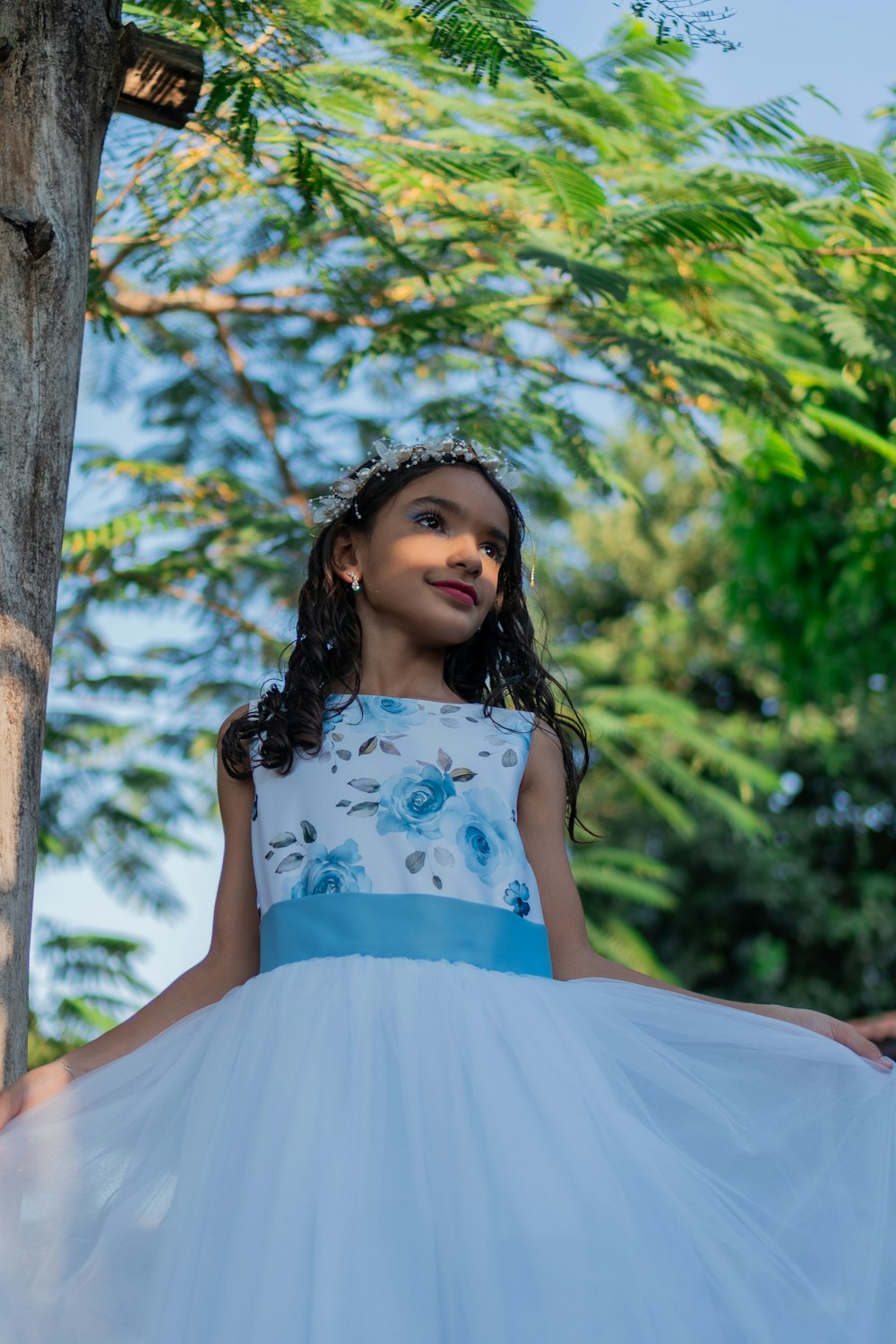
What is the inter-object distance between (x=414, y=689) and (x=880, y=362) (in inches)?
69.5

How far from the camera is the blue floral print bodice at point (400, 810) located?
2516mm

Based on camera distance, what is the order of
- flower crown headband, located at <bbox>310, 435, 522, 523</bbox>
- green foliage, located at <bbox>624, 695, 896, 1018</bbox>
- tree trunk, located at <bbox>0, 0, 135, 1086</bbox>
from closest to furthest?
1. tree trunk, located at <bbox>0, 0, 135, 1086</bbox>
2. flower crown headband, located at <bbox>310, 435, 522, 523</bbox>
3. green foliage, located at <bbox>624, 695, 896, 1018</bbox>

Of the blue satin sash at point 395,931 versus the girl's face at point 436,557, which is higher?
the girl's face at point 436,557

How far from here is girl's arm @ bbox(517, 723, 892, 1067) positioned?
8.77ft

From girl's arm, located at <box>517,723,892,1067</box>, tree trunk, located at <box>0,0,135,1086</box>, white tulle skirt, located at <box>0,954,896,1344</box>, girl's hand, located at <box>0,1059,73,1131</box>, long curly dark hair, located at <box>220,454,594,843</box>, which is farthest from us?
long curly dark hair, located at <box>220,454,594,843</box>

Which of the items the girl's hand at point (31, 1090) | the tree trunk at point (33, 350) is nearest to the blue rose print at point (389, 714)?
the tree trunk at point (33, 350)

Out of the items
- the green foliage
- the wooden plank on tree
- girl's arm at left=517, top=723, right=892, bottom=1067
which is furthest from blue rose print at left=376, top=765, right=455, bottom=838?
the green foliage

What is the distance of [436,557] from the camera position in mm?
2873

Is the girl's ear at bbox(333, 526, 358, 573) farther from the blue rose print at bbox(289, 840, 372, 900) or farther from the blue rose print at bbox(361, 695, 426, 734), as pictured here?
the blue rose print at bbox(289, 840, 372, 900)

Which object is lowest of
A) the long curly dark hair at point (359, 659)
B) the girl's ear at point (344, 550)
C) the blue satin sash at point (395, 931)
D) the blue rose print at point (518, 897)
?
the blue satin sash at point (395, 931)

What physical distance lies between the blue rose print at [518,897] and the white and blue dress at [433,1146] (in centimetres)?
1

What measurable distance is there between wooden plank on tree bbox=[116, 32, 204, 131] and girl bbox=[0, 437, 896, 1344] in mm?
852

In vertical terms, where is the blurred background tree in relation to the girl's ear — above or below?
above

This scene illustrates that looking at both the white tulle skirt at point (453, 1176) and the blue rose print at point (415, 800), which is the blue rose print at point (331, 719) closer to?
the blue rose print at point (415, 800)
